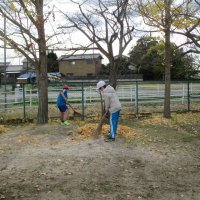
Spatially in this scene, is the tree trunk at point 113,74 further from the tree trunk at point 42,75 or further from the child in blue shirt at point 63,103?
the tree trunk at point 42,75

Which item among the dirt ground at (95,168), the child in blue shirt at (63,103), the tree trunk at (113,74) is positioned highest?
the tree trunk at (113,74)

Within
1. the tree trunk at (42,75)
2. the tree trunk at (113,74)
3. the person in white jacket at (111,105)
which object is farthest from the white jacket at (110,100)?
the tree trunk at (42,75)

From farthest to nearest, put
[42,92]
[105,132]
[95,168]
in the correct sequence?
[42,92]
[105,132]
[95,168]

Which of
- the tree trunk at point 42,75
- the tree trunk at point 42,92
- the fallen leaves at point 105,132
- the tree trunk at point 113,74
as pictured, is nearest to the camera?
the fallen leaves at point 105,132

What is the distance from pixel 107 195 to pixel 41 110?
303 inches

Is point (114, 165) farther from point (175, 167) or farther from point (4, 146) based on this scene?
point (4, 146)

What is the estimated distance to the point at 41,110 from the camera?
1312 cm

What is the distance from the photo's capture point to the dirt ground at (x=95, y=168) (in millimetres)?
5926

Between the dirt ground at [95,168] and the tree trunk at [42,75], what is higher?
the tree trunk at [42,75]

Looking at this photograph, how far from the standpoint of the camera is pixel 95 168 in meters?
7.25

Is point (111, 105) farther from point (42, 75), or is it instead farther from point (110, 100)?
point (42, 75)

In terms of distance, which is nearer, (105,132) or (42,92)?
(105,132)

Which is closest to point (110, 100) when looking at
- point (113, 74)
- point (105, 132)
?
point (105, 132)

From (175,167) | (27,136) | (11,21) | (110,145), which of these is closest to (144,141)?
(110,145)
